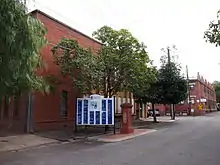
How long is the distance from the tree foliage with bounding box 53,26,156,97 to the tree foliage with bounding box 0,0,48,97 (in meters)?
9.11

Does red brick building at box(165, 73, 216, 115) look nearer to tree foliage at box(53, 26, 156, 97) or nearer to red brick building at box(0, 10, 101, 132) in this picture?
tree foliage at box(53, 26, 156, 97)

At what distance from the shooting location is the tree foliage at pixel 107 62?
2133 cm

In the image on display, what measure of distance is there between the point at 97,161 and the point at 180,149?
4567 mm

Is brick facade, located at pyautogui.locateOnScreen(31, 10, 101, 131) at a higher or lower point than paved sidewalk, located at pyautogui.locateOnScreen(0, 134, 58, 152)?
higher

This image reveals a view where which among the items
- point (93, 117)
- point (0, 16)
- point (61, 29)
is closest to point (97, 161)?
point (0, 16)

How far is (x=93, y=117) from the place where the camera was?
22.0 m

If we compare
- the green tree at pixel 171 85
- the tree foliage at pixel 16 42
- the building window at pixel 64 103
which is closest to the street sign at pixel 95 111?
the building window at pixel 64 103

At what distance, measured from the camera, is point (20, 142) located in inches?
674

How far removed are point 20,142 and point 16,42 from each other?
26.4 feet

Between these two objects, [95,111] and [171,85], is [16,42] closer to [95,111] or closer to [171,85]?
[95,111]

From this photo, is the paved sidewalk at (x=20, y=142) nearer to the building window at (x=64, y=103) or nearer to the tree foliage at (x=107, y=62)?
the tree foliage at (x=107, y=62)

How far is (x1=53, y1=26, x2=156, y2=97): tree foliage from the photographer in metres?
21.3

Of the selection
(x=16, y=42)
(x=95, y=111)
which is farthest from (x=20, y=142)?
(x=16, y=42)

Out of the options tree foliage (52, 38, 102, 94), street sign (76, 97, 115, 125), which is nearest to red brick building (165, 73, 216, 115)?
street sign (76, 97, 115, 125)
